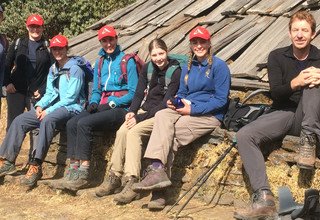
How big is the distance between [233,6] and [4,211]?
5.16m

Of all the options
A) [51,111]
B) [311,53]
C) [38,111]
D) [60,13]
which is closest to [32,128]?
[38,111]

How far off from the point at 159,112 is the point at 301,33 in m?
1.75

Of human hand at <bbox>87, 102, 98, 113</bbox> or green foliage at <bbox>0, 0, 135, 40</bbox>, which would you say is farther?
green foliage at <bbox>0, 0, 135, 40</bbox>

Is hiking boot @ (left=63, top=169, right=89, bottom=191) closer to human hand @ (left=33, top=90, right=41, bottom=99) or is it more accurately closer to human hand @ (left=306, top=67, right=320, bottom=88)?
human hand @ (left=33, top=90, right=41, bottom=99)

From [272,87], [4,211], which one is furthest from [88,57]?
[272,87]

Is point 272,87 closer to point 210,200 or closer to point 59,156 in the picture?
point 210,200

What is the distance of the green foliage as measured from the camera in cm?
1480

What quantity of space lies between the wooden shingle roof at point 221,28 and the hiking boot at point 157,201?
194 centimetres

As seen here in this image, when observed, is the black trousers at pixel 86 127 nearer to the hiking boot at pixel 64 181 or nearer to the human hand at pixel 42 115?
the hiking boot at pixel 64 181

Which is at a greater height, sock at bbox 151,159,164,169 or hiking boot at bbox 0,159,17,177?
sock at bbox 151,159,164,169

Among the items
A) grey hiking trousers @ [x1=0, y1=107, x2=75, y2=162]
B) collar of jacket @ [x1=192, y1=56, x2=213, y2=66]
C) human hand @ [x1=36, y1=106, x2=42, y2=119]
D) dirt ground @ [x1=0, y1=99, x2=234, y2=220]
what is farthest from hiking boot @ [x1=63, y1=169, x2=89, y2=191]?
collar of jacket @ [x1=192, y1=56, x2=213, y2=66]

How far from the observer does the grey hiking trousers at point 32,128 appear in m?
7.59

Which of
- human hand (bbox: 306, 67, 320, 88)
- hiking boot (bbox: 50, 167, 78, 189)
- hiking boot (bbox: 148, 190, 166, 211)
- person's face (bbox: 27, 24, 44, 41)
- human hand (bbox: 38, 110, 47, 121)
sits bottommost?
hiking boot (bbox: 148, 190, 166, 211)

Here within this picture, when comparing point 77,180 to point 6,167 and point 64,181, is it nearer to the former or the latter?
point 64,181
